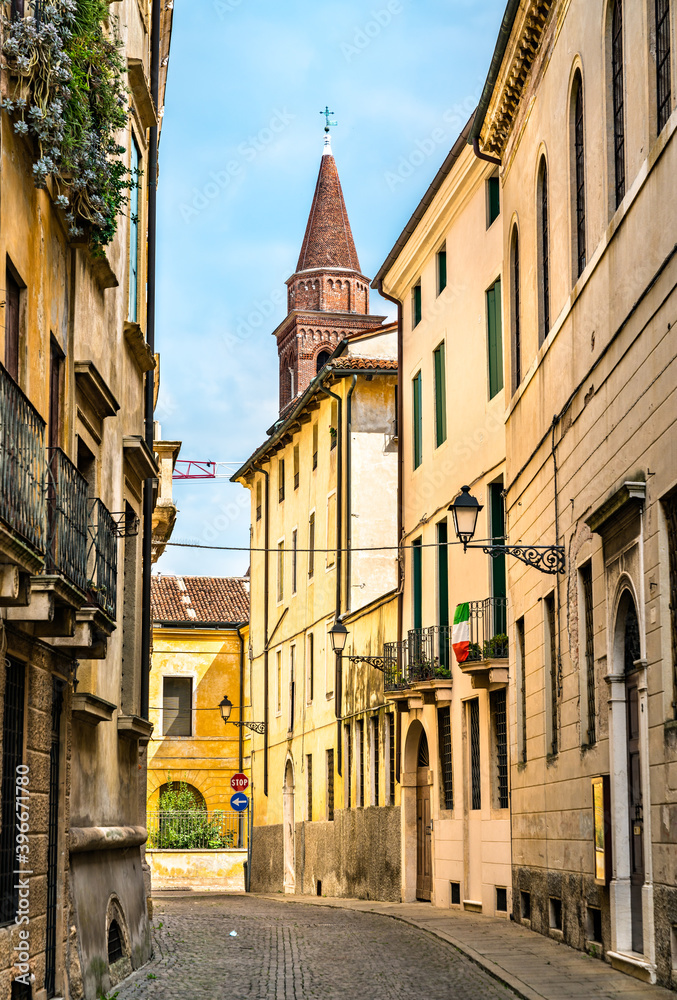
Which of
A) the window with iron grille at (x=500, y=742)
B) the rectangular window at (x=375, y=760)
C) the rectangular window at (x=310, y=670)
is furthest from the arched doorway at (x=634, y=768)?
the rectangular window at (x=310, y=670)

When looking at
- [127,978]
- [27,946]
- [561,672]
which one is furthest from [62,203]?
[561,672]

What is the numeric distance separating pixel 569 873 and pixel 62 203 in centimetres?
931

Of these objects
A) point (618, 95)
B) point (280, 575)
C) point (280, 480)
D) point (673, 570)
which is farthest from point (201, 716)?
point (673, 570)

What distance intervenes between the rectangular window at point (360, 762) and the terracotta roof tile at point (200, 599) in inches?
877

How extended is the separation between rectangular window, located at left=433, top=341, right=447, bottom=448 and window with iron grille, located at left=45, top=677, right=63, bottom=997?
15.1 meters

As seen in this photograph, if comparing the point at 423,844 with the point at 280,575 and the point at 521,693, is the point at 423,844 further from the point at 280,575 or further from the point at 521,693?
the point at 280,575

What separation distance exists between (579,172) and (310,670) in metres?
22.1

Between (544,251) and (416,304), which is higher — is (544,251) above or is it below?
below

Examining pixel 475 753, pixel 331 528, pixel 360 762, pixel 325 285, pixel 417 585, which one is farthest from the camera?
pixel 325 285

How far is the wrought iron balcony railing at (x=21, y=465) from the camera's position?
7969 mm

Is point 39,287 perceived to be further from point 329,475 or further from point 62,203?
point 329,475

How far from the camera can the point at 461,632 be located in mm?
22062

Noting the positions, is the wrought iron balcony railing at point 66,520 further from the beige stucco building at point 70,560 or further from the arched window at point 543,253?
the arched window at point 543,253

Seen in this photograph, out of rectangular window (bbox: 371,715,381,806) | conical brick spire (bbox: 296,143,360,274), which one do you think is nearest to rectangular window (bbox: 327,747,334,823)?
rectangular window (bbox: 371,715,381,806)
